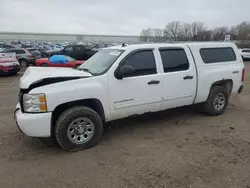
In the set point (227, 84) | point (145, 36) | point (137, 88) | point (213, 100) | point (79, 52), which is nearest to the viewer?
point (137, 88)

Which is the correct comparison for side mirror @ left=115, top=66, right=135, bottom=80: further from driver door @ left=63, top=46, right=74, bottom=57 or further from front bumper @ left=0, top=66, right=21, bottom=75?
driver door @ left=63, top=46, right=74, bottom=57

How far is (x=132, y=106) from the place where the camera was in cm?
466

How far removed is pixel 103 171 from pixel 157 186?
0.81 meters

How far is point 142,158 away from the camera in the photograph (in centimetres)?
387

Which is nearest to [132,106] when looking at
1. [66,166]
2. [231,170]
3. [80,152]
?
[80,152]

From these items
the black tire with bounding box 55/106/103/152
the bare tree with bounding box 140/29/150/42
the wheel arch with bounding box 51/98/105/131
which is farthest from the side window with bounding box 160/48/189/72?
the bare tree with bounding box 140/29/150/42

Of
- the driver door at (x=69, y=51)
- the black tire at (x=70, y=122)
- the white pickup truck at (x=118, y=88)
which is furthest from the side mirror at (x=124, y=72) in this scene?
the driver door at (x=69, y=51)

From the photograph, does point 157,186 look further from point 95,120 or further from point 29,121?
point 29,121

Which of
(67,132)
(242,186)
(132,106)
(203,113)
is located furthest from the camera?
(203,113)

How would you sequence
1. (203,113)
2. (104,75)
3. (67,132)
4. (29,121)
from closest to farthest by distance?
(29,121) < (67,132) < (104,75) < (203,113)

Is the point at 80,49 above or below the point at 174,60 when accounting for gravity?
below

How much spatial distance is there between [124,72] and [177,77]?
1.37 m

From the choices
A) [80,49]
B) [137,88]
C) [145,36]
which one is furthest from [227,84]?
[145,36]

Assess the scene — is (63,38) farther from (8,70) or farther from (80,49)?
(8,70)
